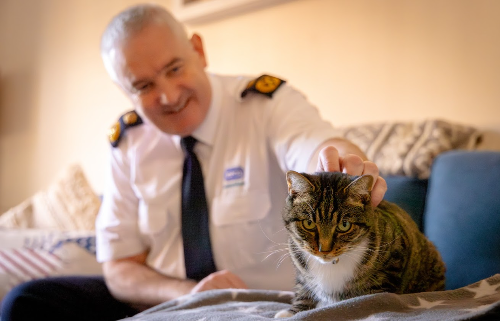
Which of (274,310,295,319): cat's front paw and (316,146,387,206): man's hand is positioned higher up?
(316,146,387,206): man's hand

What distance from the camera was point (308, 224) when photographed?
24.5 inches

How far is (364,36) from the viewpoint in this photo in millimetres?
1549

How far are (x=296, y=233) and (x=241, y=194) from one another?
1.52 ft

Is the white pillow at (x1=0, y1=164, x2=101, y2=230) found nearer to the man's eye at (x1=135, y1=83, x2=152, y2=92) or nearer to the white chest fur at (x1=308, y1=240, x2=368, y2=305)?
the man's eye at (x1=135, y1=83, x2=152, y2=92)

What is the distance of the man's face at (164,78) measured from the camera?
1002 millimetres

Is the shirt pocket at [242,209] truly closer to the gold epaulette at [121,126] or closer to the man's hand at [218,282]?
the man's hand at [218,282]

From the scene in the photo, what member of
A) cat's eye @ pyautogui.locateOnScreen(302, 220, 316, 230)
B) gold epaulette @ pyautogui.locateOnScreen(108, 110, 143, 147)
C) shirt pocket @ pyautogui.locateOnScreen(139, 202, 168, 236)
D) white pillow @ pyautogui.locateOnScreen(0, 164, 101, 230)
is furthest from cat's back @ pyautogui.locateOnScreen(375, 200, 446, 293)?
white pillow @ pyautogui.locateOnScreen(0, 164, 101, 230)

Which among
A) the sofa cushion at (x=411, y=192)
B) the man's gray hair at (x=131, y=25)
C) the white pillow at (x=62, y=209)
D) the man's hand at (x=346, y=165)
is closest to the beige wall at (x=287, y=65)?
the sofa cushion at (x=411, y=192)

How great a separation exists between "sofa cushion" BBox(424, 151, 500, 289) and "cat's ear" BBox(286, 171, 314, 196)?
62 cm

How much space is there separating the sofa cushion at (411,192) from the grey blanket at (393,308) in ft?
1.86

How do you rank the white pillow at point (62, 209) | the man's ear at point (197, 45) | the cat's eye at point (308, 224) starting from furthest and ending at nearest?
the white pillow at point (62, 209) → the man's ear at point (197, 45) → the cat's eye at point (308, 224)

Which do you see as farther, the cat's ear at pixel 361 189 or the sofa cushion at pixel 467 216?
the sofa cushion at pixel 467 216

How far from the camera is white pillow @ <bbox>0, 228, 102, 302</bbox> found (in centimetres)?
147

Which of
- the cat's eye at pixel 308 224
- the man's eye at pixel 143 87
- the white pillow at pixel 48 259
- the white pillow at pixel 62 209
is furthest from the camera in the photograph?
the white pillow at pixel 62 209
